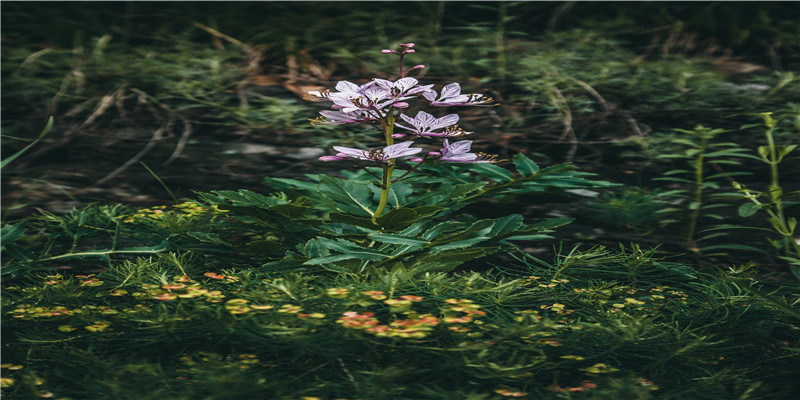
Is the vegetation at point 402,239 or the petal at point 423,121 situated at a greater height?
the petal at point 423,121

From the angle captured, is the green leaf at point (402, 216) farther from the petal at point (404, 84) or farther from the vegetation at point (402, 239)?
the petal at point (404, 84)

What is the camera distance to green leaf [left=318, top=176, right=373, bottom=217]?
2744 millimetres

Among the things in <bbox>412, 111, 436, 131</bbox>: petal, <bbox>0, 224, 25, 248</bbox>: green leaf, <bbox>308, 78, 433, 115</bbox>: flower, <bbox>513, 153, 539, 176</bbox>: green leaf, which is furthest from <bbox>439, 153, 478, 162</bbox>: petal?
<bbox>0, 224, 25, 248</bbox>: green leaf

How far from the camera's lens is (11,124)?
493 centimetres

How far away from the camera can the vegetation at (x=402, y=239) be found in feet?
7.02

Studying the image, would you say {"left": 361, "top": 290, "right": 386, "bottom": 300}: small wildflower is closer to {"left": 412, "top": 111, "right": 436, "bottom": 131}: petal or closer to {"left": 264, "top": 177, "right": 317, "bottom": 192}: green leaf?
{"left": 412, "top": 111, "right": 436, "bottom": 131}: petal

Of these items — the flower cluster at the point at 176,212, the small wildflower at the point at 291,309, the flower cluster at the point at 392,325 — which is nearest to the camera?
the flower cluster at the point at 392,325

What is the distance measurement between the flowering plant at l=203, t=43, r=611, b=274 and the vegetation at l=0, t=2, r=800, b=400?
0.05ft

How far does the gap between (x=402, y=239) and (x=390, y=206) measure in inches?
19.6

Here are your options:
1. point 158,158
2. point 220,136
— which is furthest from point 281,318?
point 220,136

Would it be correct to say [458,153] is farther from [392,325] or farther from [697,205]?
[697,205]

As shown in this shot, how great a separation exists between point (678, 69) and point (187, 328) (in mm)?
4481

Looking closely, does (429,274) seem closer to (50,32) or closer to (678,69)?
(678,69)

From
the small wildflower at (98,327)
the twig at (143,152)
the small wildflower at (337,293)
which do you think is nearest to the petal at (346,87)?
the small wildflower at (337,293)
